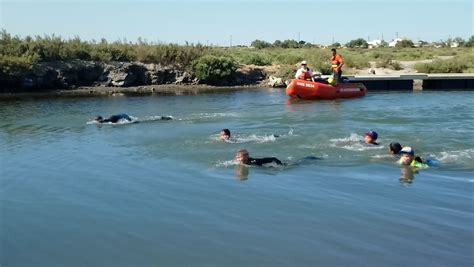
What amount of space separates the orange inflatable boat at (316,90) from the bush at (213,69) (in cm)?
1028

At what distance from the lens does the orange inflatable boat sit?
27.0m

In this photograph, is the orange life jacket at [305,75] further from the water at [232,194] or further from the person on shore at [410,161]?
Result: the person on shore at [410,161]

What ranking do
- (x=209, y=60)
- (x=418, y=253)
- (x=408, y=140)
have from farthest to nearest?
(x=209, y=60), (x=408, y=140), (x=418, y=253)

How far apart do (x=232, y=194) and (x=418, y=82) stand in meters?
25.9

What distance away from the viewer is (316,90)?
89.0ft

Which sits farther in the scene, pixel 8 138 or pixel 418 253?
pixel 8 138

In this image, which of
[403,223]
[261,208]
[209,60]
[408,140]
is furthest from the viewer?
[209,60]

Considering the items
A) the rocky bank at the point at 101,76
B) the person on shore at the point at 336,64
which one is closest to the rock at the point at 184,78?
the rocky bank at the point at 101,76

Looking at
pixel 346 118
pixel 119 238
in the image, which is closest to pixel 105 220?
pixel 119 238

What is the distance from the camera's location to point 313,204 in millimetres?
10062

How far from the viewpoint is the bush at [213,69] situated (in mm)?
37031

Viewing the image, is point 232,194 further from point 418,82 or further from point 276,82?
point 276,82

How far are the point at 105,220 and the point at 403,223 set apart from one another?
4641 mm

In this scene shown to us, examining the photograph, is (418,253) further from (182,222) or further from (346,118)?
(346,118)
